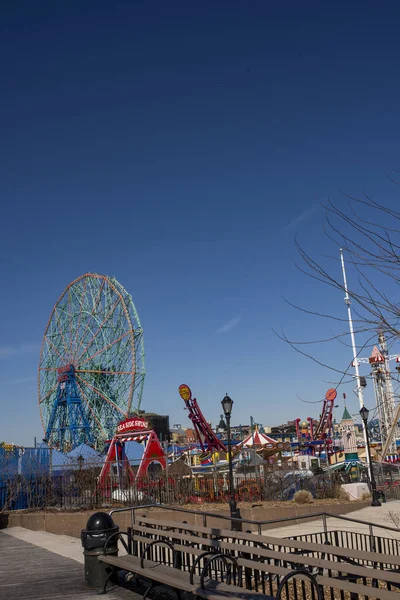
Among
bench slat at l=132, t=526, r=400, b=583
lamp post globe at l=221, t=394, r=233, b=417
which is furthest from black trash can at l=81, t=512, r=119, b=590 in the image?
lamp post globe at l=221, t=394, r=233, b=417

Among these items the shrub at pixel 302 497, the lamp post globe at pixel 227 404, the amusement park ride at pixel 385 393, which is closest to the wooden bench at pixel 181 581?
the amusement park ride at pixel 385 393

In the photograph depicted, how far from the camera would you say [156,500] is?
19.2m

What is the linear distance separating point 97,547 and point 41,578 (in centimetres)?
146

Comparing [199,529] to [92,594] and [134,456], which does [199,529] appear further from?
[134,456]

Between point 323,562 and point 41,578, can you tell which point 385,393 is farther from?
point 41,578

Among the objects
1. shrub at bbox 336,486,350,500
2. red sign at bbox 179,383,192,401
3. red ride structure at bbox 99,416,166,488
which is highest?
red sign at bbox 179,383,192,401

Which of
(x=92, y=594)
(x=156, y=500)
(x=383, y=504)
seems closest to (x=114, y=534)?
(x=92, y=594)

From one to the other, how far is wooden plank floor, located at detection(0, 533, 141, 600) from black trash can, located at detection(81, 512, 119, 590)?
0.18 metres

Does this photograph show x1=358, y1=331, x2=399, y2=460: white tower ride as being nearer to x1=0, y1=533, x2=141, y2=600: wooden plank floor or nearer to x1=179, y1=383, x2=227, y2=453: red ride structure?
x1=0, y1=533, x2=141, y2=600: wooden plank floor

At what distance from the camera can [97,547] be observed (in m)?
8.55

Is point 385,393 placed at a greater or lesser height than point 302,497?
greater

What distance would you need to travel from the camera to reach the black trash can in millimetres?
8398

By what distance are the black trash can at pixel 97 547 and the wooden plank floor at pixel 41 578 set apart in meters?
0.18

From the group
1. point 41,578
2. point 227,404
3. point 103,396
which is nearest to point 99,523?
point 41,578
